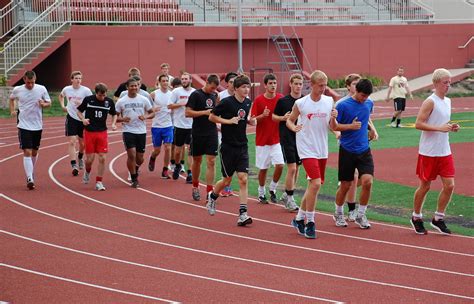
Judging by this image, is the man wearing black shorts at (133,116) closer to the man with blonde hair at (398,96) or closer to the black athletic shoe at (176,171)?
the black athletic shoe at (176,171)

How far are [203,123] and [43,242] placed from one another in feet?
13.2

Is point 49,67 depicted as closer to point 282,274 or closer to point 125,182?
point 125,182

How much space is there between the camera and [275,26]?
136ft

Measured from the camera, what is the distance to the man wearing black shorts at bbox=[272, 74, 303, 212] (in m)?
14.2

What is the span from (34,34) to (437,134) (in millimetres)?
26436

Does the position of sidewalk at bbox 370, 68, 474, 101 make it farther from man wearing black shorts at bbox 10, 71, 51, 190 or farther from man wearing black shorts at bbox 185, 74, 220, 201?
man wearing black shorts at bbox 185, 74, 220, 201

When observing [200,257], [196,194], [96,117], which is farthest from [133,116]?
[200,257]

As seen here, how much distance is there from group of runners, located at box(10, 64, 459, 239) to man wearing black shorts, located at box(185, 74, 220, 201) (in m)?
0.02

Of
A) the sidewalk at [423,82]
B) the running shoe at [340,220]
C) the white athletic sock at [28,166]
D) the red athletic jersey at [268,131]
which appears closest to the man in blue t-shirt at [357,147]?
the running shoe at [340,220]

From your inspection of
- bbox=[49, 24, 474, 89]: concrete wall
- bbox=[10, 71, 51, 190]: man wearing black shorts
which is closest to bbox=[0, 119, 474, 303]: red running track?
bbox=[10, 71, 51, 190]: man wearing black shorts

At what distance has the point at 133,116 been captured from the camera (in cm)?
1705

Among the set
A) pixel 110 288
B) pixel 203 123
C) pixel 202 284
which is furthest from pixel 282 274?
pixel 203 123

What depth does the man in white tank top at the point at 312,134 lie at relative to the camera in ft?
40.5

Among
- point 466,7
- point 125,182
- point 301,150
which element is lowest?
point 125,182
